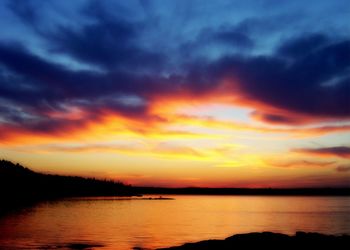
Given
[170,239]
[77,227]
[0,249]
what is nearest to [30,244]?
[0,249]

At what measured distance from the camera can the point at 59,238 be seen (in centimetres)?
6372

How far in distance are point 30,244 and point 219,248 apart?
95.2 feet

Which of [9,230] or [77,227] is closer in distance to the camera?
[9,230]

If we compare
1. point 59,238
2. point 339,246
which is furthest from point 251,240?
point 59,238

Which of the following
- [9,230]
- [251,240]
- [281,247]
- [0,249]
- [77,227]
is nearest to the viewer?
[281,247]

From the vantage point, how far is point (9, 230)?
73.5m

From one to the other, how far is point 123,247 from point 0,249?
1442 centimetres

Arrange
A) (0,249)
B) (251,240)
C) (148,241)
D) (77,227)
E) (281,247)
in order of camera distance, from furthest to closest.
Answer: (77,227), (148,241), (0,249), (251,240), (281,247)

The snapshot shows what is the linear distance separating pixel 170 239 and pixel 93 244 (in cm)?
1278

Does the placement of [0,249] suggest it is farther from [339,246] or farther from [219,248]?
[339,246]

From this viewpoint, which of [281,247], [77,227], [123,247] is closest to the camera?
[281,247]

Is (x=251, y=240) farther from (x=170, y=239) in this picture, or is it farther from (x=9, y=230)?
(x=9, y=230)

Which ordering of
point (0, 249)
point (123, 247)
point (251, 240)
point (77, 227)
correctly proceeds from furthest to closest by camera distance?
point (77, 227)
point (123, 247)
point (0, 249)
point (251, 240)

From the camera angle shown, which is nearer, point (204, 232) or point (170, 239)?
point (170, 239)
